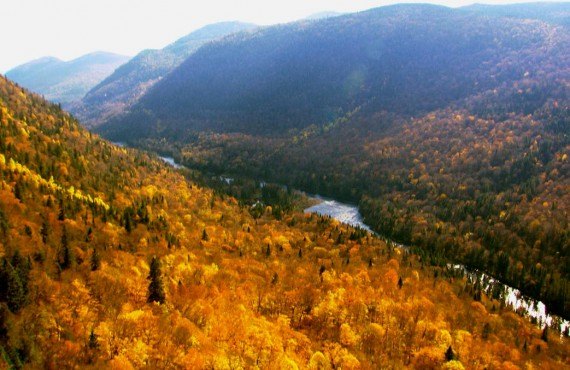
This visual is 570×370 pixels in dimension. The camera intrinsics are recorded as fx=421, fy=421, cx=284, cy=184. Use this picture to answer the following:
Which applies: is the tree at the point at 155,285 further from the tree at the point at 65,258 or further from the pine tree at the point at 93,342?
the pine tree at the point at 93,342

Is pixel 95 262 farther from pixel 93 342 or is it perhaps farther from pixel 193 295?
pixel 93 342

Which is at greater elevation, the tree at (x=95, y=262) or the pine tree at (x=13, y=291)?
the pine tree at (x=13, y=291)

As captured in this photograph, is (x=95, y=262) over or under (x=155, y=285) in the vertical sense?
over

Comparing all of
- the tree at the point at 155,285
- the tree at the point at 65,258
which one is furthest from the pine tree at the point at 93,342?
the tree at the point at 65,258

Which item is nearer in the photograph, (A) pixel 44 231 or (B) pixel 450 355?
(B) pixel 450 355

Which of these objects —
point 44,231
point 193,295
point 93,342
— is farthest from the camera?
point 193,295

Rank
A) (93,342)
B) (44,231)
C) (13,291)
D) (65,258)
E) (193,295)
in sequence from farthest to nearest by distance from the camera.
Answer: (193,295), (44,231), (65,258), (13,291), (93,342)

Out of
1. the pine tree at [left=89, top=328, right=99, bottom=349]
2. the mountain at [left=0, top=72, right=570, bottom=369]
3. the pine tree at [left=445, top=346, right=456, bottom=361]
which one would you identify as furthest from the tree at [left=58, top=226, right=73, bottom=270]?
the pine tree at [left=445, top=346, right=456, bottom=361]

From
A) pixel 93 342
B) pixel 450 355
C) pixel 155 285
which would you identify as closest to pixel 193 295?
pixel 155 285

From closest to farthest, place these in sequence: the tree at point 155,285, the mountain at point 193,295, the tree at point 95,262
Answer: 1. the mountain at point 193,295
2. the tree at point 155,285
3. the tree at point 95,262
